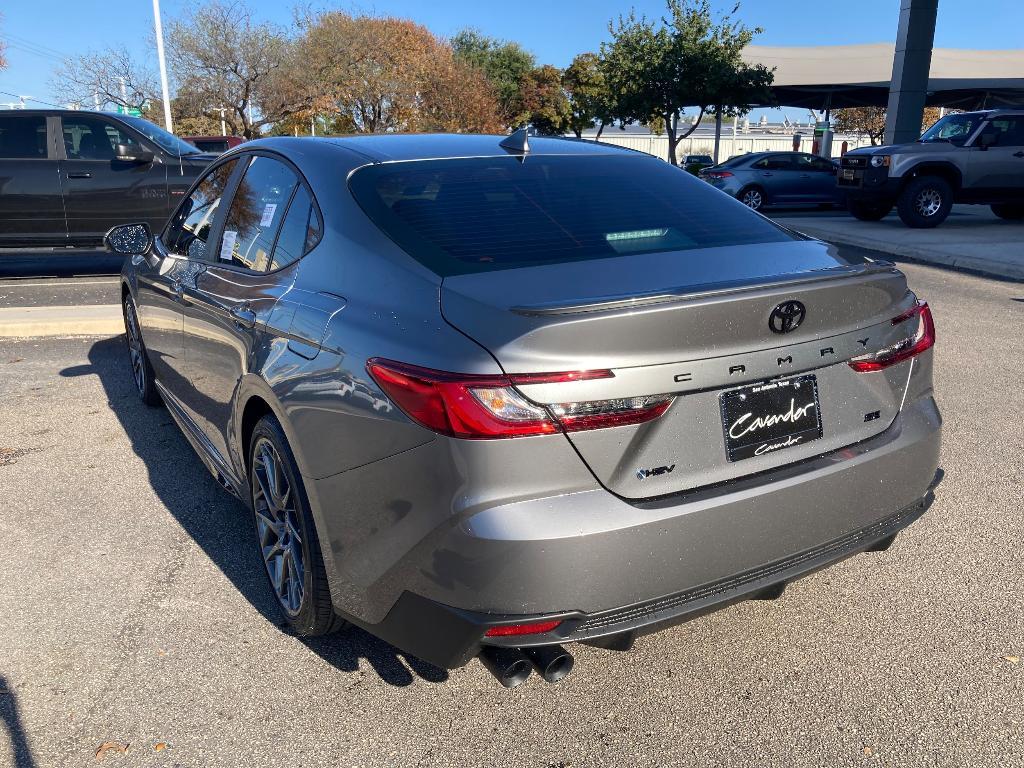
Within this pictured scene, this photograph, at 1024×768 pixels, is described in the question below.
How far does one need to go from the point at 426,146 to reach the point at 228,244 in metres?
0.93

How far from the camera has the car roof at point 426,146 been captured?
324 cm

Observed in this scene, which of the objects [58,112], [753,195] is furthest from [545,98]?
[58,112]

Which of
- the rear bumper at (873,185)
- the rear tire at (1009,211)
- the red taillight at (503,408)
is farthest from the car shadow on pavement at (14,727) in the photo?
the rear tire at (1009,211)

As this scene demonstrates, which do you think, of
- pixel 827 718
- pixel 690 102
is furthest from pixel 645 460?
pixel 690 102

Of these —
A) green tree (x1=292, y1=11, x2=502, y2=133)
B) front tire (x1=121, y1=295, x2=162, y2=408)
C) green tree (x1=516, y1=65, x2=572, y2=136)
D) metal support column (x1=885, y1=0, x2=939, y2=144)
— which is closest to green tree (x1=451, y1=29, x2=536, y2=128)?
green tree (x1=516, y1=65, x2=572, y2=136)

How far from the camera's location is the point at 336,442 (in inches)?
97.7

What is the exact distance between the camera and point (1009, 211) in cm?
1702

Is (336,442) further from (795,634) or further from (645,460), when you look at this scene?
(795,634)

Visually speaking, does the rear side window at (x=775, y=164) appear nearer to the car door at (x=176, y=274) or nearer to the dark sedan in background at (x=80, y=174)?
the dark sedan in background at (x=80, y=174)

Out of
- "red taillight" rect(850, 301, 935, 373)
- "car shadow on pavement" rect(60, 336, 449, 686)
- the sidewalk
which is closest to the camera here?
"red taillight" rect(850, 301, 935, 373)

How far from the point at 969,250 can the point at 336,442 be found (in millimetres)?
11842

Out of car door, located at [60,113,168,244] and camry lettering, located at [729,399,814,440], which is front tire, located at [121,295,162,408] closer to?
camry lettering, located at [729,399,814,440]

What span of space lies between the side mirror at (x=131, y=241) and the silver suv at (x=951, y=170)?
533 inches

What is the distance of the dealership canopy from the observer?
3834cm
